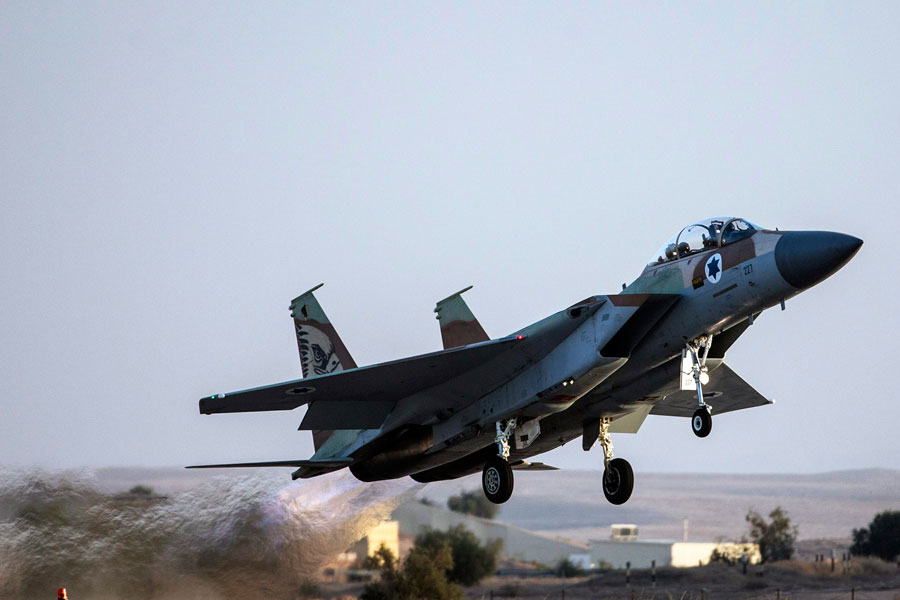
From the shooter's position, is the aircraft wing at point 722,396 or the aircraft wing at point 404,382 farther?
the aircraft wing at point 722,396

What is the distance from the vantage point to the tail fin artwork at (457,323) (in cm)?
1812

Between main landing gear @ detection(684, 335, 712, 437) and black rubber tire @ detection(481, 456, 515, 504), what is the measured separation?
292 cm

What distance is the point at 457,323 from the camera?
1825 cm

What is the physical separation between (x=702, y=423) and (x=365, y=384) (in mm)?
4637

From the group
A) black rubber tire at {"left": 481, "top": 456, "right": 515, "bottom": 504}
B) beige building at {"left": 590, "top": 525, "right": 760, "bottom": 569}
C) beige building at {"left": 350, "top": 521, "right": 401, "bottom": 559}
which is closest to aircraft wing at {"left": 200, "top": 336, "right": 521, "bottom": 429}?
black rubber tire at {"left": 481, "top": 456, "right": 515, "bottom": 504}

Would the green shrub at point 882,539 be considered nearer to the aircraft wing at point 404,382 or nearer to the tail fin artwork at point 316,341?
the tail fin artwork at point 316,341

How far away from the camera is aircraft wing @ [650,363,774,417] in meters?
18.1

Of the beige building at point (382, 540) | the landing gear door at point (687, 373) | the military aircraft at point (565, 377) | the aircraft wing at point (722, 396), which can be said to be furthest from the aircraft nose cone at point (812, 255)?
the beige building at point (382, 540)

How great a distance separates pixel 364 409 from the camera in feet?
54.7

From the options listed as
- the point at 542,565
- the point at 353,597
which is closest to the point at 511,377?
the point at 353,597

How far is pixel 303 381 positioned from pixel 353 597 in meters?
10.2

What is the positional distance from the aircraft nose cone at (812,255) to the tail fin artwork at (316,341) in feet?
28.4

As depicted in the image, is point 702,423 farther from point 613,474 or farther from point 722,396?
point 722,396

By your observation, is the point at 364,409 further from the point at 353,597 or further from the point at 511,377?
the point at 353,597
